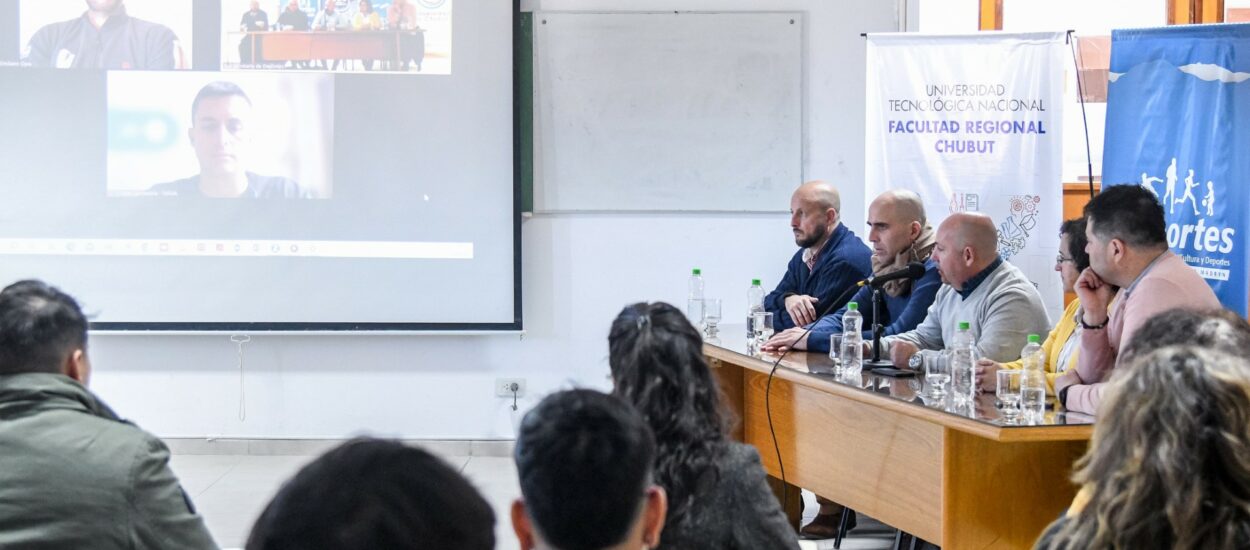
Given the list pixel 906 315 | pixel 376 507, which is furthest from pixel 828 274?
pixel 376 507

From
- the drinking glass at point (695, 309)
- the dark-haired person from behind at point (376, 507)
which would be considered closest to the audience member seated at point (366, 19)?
the drinking glass at point (695, 309)

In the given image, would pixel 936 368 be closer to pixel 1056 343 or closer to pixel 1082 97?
pixel 1056 343

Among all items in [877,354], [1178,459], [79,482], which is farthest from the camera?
Result: [877,354]

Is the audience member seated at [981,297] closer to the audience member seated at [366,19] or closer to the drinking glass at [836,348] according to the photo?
the drinking glass at [836,348]

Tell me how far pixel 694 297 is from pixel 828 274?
2.67ft

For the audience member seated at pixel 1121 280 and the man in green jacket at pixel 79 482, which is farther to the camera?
the audience member seated at pixel 1121 280

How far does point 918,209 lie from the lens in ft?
14.7

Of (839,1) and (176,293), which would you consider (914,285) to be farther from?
(176,293)

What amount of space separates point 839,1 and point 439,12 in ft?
5.94

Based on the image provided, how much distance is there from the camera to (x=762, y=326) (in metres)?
4.42

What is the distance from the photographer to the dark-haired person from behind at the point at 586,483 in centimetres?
125

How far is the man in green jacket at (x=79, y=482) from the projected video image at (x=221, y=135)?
3.57 m

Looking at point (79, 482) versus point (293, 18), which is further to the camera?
point (293, 18)

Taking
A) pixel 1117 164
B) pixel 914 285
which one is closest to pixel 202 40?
pixel 914 285
